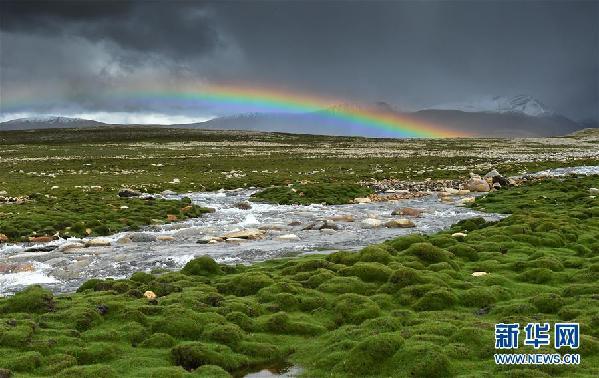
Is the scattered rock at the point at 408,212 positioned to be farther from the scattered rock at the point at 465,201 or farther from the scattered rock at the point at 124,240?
the scattered rock at the point at 124,240

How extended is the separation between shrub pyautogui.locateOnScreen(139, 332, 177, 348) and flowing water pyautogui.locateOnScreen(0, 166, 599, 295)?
743cm

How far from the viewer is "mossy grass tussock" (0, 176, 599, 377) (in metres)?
12.4

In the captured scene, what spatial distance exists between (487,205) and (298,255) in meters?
20.3

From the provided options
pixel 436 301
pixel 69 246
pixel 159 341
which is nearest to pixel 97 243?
pixel 69 246

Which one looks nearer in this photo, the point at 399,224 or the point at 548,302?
the point at 548,302

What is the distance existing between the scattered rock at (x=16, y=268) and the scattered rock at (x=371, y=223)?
1843 cm

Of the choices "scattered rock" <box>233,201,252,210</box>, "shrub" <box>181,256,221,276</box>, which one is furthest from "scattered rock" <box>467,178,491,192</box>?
"shrub" <box>181,256,221,276</box>

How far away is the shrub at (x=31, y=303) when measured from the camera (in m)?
16.2

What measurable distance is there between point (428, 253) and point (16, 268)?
1748 cm

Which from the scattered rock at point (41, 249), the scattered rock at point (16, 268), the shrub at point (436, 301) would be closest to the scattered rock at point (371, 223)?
the shrub at point (436, 301)

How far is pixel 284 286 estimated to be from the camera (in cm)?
1828

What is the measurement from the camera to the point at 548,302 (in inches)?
617

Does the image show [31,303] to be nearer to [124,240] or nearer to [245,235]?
[124,240]

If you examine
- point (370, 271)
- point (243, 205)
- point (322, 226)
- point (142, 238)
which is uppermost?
point (370, 271)
